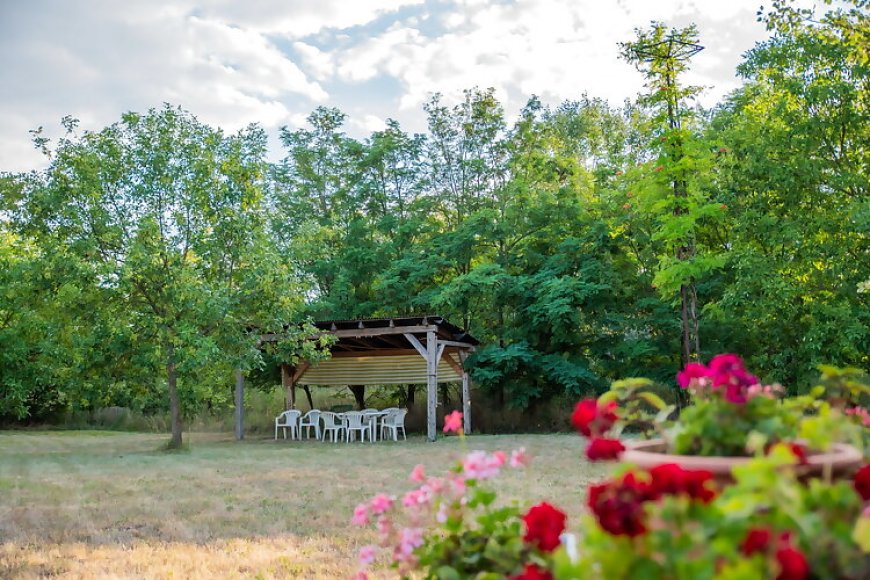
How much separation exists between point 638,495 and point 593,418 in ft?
1.91

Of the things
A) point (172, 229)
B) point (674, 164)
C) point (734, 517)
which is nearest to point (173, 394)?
point (172, 229)

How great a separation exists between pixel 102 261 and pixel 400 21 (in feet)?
20.9

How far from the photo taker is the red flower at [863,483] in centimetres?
147

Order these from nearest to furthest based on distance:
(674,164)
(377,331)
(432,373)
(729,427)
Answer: (729,427)
(674,164)
(377,331)
(432,373)

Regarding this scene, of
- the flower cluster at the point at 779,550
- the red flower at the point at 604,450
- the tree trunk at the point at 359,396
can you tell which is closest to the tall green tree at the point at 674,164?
the tree trunk at the point at 359,396

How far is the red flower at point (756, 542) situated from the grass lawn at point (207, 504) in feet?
4.61

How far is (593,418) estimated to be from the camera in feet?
6.21

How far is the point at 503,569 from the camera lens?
211 centimetres

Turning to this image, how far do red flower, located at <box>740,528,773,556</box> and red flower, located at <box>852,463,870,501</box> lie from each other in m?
0.47

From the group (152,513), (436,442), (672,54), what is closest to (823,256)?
(672,54)

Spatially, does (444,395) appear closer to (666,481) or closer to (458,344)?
(458,344)

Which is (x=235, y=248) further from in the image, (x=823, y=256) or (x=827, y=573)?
(x=827, y=573)

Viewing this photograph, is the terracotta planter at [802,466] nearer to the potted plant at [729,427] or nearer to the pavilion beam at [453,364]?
the potted plant at [729,427]

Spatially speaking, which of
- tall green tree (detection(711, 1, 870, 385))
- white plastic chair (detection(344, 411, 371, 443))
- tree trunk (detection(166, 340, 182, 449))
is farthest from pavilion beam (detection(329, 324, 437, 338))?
tall green tree (detection(711, 1, 870, 385))
